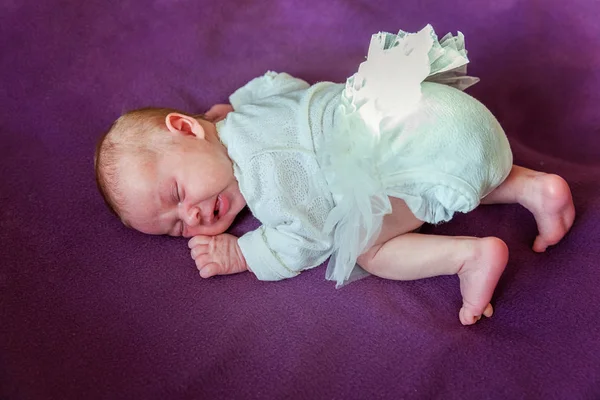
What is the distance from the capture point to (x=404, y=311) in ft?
3.46

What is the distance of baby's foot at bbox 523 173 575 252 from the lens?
3.49 ft

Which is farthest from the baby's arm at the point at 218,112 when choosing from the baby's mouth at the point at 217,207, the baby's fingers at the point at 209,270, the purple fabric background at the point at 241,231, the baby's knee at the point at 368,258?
the baby's knee at the point at 368,258

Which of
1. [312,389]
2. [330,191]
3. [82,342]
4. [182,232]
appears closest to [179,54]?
[182,232]

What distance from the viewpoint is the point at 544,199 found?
1.08 metres

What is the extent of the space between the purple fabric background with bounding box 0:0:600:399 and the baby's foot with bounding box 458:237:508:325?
4 centimetres

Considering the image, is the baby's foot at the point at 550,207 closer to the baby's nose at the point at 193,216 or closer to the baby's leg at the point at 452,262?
the baby's leg at the point at 452,262

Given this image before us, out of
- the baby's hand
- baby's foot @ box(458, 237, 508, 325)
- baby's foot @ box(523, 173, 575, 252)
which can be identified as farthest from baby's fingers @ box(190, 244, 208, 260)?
baby's foot @ box(523, 173, 575, 252)

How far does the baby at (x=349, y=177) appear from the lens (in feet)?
3.30

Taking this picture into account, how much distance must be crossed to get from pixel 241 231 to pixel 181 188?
160mm

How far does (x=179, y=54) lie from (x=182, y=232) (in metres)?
0.50

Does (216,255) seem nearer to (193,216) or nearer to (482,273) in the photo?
(193,216)

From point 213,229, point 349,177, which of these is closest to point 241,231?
point 213,229

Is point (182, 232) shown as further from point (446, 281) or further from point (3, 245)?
point (446, 281)

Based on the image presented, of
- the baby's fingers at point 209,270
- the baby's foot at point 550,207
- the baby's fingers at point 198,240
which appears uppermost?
the baby's foot at point 550,207
